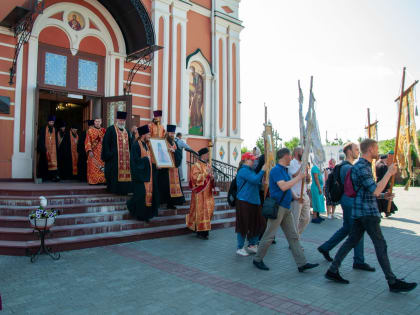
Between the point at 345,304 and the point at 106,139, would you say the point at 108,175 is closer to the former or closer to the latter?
the point at 106,139

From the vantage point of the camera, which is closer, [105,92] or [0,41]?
[0,41]

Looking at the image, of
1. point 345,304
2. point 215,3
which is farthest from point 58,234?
point 215,3

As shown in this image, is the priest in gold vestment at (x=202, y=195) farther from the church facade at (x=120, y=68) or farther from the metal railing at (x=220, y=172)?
the church facade at (x=120, y=68)

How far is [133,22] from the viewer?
1163cm

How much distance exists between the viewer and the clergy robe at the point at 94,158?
9.03 metres

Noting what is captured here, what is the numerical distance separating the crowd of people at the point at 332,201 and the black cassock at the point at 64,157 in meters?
6.68

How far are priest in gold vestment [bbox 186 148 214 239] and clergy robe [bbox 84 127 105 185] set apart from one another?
2.80m

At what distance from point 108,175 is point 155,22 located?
7130mm

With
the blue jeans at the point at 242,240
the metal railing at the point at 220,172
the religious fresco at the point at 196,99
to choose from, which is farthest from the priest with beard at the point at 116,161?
the religious fresco at the point at 196,99

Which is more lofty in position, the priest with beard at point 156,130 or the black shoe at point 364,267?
the priest with beard at point 156,130

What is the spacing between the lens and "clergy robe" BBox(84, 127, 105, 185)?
903 centimetres

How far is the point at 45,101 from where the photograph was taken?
1494 cm

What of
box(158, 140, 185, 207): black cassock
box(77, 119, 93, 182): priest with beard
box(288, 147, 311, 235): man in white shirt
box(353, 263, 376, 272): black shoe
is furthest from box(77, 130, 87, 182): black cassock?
box(353, 263, 376, 272): black shoe

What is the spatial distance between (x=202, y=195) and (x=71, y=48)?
23.2ft
